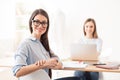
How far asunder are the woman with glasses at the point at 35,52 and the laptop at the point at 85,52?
0.55 meters

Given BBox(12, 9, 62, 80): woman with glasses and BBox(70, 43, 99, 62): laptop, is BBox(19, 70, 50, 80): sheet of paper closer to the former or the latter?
BBox(12, 9, 62, 80): woman with glasses

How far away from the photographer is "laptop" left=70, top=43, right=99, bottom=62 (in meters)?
2.64

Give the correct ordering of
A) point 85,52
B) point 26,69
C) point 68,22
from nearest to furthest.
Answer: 1. point 26,69
2. point 85,52
3. point 68,22

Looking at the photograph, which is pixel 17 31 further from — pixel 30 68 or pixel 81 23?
pixel 30 68

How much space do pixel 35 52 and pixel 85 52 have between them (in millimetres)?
883

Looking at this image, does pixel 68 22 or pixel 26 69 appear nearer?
pixel 26 69

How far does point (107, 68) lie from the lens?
208 cm

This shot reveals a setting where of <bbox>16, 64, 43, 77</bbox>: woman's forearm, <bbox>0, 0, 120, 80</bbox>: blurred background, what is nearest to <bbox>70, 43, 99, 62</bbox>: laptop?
<bbox>16, 64, 43, 77</bbox>: woman's forearm

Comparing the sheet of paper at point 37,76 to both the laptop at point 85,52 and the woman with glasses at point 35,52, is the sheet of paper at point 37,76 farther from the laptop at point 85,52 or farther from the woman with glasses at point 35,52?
the laptop at point 85,52

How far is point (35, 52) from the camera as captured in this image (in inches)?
76.7

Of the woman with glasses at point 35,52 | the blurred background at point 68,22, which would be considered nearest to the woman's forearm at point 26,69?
the woman with glasses at point 35,52

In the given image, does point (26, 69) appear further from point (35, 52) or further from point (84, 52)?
point (84, 52)

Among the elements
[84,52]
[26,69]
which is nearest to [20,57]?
[26,69]

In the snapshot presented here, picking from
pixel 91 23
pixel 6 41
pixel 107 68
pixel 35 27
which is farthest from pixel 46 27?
pixel 6 41
